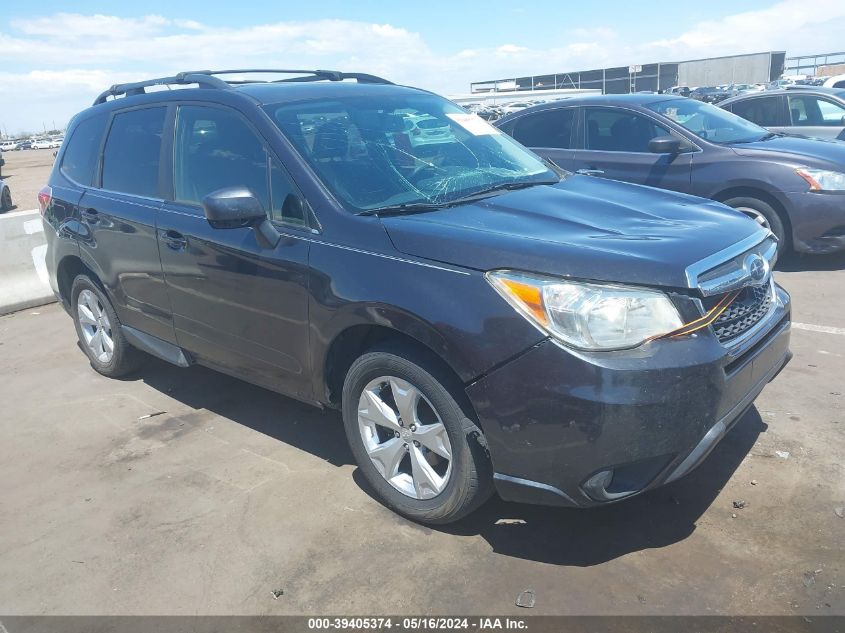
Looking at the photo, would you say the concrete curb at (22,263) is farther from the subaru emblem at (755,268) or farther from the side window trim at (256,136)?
the subaru emblem at (755,268)

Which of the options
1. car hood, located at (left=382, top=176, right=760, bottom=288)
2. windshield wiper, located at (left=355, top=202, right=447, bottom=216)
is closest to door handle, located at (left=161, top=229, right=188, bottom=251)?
windshield wiper, located at (left=355, top=202, right=447, bottom=216)

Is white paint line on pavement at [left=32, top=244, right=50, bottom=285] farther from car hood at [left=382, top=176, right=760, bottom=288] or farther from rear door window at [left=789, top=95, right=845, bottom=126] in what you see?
rear door window at [left=789, top=95, right=845, bottom=126]

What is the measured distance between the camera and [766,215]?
7070 mm

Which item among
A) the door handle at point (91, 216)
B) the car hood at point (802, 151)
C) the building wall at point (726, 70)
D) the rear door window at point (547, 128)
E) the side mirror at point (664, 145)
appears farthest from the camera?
the building wall at point (726, 70)

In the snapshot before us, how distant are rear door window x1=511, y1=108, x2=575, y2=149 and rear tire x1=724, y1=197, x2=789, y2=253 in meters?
1.90

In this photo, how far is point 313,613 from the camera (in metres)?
2.79

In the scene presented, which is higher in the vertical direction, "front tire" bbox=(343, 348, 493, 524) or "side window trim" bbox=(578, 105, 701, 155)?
"side window trim" bbox=(578, 105, 701, 155)

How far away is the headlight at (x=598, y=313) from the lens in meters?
2.61

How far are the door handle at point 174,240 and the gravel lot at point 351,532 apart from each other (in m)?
1.15

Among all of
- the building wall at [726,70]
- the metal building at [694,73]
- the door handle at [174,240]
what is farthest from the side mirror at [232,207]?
the building wall at [726,70]

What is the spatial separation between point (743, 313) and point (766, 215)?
4657 mm

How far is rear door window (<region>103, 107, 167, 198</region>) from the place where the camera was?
443 cm

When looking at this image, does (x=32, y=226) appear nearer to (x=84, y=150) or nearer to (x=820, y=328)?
(x=84, y=150)

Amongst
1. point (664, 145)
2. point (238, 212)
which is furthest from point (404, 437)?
point (664, 145)
